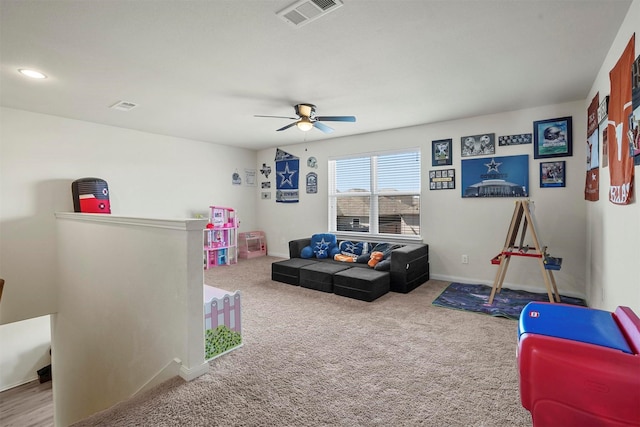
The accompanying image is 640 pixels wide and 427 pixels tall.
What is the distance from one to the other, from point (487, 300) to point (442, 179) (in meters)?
1.84

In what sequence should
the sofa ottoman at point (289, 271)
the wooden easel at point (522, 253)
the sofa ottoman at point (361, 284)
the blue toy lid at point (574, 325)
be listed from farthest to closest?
the sofa ottoman at point (289, 271) < the sofa ottoman at point (361, 284) < the wooden easel at point (522, 253) < the blue toy lid at point (574, 325)

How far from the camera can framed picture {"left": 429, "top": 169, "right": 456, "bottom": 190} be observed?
4555 millimetres

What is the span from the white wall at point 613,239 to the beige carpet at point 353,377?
832 mm

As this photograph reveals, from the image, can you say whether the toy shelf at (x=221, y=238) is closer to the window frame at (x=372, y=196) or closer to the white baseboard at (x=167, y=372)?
the window frame at (x=372, y=196)

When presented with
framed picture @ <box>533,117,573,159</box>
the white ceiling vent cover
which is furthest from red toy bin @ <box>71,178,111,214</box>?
framed picture @ <box>533,117,573,159</box>

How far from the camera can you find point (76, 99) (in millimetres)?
3588

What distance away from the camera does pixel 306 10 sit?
1973 millimetres

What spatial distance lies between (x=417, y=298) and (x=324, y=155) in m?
3.25

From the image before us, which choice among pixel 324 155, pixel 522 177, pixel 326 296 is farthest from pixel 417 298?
pixel 324 155

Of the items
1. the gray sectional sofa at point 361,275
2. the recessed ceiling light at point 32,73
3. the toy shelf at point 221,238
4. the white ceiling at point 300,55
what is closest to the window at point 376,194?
the gray sectional sofa at point 361,275

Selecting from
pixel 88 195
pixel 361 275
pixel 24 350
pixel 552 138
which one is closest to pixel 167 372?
pixel 361 275

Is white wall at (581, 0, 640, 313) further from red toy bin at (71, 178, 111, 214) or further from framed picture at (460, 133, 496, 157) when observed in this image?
red toy bin at (71, 178, 111, 214)

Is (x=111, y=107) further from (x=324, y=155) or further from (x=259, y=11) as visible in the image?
(x=324, y=155)

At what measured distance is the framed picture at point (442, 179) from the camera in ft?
14.9
